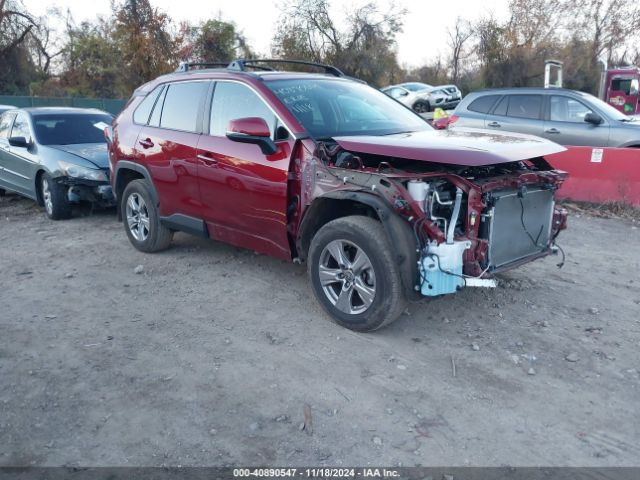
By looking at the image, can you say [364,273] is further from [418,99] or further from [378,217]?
[418,99]

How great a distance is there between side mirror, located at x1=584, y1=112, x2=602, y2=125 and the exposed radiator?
517cm

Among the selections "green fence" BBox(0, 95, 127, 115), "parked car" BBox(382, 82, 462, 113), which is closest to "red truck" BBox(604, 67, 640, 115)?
"parked car" BBox(382, 82, 462, 113)

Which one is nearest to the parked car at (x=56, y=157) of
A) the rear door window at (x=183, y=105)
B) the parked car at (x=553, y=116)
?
the rear door window at (x=183, y=105)

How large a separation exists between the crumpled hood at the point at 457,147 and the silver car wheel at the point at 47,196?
538cm

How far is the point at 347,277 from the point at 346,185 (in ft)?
2.15

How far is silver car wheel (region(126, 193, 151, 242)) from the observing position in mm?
6199

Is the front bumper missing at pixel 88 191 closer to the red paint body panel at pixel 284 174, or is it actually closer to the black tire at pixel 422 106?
the red paint body panel at pixel 284 174

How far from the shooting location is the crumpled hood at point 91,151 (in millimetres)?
7980

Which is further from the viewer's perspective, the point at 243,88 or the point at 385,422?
the point at 243,88

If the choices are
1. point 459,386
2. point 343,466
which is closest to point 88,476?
point 343,466

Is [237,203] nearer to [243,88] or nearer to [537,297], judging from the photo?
[243,88]

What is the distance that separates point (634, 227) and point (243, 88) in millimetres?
5299

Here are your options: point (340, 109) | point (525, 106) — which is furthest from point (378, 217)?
point (525, 106)

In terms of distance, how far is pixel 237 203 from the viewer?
196 inches
